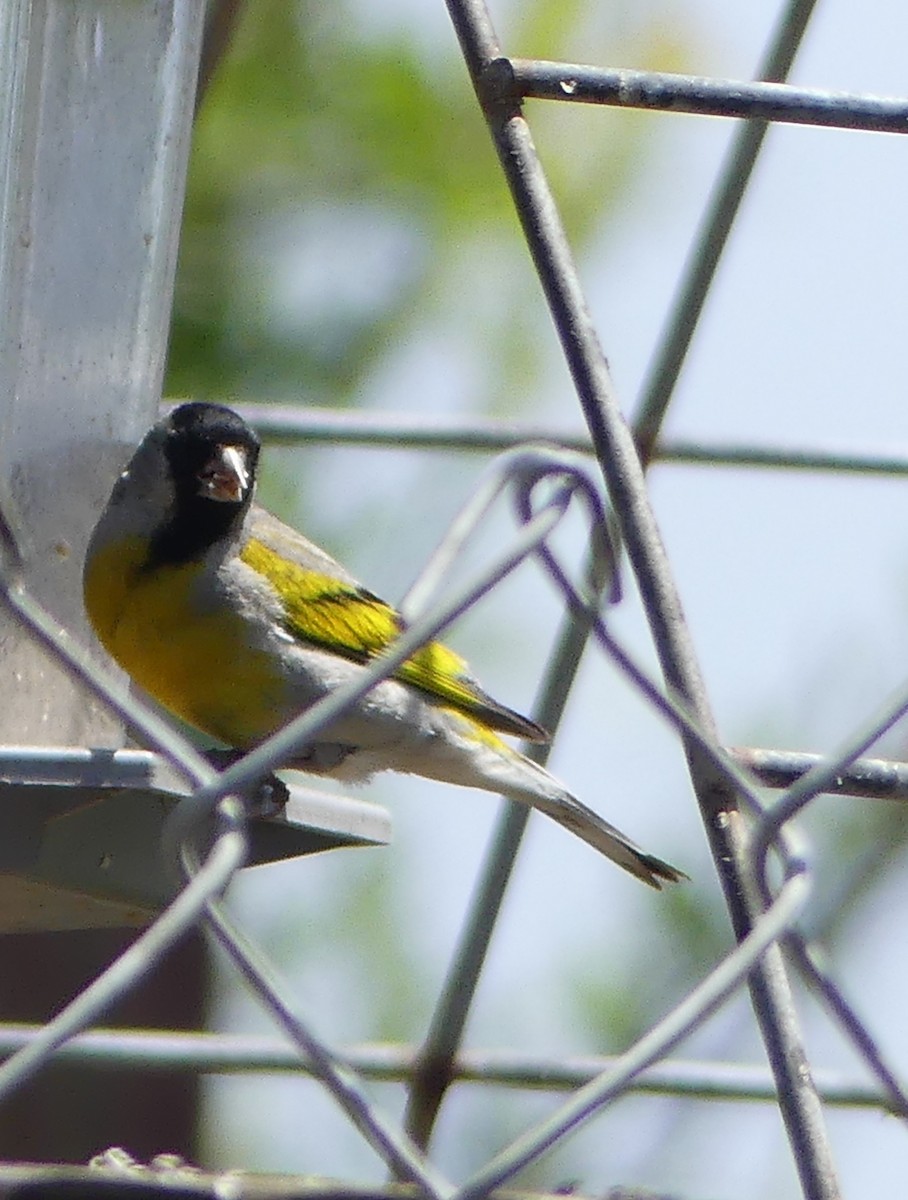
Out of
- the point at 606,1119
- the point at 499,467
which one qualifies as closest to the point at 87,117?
the point at 499,467

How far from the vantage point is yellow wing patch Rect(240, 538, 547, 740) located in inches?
133

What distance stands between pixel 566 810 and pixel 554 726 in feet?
1.19

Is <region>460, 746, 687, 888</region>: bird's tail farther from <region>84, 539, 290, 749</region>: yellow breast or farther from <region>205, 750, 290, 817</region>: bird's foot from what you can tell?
<region>205, 750, 290, 817</region>: bird's foot

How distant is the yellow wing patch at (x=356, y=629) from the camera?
3.38m

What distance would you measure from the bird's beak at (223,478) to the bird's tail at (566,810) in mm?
692

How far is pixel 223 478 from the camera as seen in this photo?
3.30m

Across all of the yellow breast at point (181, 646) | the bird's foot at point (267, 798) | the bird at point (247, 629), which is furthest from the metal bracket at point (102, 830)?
the yellow breast at point (181, 646)

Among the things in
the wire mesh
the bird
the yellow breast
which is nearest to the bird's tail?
the bird

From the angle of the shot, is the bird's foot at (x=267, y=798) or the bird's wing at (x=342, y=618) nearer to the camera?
the bird's foot at (x=267, y=798)

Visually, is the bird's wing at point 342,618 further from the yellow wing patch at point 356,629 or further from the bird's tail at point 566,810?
the bird's tail at point 566,810

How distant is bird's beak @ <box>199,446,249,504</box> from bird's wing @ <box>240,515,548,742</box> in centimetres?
15

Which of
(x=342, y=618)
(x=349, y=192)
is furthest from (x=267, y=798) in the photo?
(x=349, y=192)

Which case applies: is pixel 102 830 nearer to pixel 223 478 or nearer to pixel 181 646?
pixel 181 646

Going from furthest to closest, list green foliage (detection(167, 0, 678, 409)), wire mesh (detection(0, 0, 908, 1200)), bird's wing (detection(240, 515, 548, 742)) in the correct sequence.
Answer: green foliage (detection(167, 0, 678, 409)) < bird's wing (detection(240, 515, 548, 742)) < wire mesh (detection(0, 0, 908, 1200))
